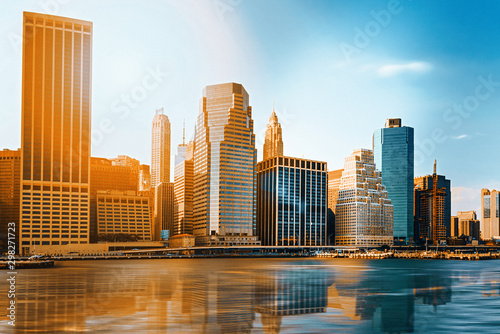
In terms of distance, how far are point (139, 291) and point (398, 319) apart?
4330cm

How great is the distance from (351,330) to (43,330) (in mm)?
27509

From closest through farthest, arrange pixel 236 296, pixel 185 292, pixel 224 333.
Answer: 1. pixel 224 333
2. pixel 236 296
3. pixel 185 292

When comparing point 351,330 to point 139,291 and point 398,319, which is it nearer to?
point 398,319

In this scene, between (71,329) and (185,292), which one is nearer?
(71,329)

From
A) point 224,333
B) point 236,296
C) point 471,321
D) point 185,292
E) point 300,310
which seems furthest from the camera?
point 185,292

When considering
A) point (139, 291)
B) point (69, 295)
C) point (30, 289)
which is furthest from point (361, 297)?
point (30, 289)

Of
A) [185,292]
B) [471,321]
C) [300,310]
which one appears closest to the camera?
[471,321]

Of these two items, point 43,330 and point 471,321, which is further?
point 471,321

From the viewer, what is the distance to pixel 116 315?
54344 millimetres

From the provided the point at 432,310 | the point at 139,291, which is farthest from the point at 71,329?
the point at 432,310

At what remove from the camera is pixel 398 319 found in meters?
54.6

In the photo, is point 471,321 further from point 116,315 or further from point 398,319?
point 116,315

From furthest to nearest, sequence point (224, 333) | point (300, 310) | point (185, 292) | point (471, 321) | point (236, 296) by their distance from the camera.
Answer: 1. point (185, 292)
2. point (236, 296)
3. point (300, 310)
4. point (471, 321)
5. point (224, 333)

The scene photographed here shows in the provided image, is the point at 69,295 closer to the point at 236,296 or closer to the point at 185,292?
the point at 185,292
